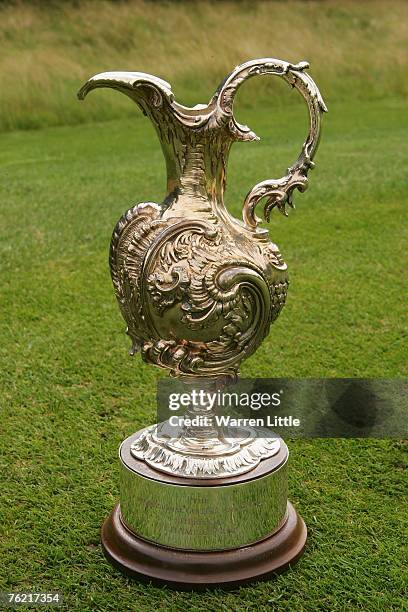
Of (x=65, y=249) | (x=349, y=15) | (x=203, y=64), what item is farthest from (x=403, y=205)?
(x=349, y=15)

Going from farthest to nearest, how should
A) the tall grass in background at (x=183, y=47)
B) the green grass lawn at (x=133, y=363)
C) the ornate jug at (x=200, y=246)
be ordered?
the tall grass in background at (x=183, y=47)
the green grass lawn at (x=133, y=363)
the ornate jug at (x=200, y=246)

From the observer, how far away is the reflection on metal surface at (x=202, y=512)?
1629 mm

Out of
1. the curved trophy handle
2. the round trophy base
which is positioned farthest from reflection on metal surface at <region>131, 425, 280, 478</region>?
the curved trophy handle

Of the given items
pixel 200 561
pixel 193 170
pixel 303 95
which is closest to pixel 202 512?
pixel 200 561

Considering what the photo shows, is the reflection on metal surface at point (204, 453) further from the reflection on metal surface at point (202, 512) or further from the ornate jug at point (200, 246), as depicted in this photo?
the ornate jug at point (200, 246)

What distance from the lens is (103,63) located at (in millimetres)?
8008

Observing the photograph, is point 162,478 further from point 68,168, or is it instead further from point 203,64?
point 203,64

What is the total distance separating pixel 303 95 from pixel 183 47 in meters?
6.94

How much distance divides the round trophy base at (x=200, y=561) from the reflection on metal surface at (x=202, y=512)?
16 millimetres

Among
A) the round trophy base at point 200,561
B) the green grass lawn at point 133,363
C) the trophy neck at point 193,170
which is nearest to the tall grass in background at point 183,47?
the green grass lawn at point 133,363

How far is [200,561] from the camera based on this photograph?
164 centimetres

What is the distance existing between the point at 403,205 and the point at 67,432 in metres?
2.89

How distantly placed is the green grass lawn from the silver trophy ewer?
0.19 ft

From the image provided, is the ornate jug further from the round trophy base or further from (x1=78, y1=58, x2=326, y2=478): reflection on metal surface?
the round trophy base
